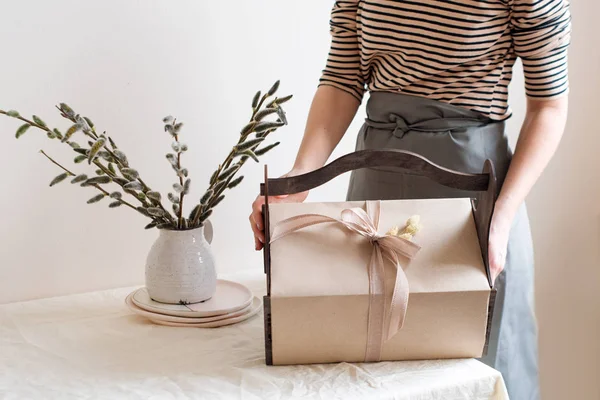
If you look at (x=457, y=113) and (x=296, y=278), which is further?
(x=457, y=113)

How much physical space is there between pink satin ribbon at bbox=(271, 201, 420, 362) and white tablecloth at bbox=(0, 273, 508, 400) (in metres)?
0.06

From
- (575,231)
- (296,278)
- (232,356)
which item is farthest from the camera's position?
(575,231)

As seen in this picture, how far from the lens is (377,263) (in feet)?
2.90

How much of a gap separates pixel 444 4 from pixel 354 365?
57cm

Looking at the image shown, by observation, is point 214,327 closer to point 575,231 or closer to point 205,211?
point 205,211

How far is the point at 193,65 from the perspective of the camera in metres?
1.41

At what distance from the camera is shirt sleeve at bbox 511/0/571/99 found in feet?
3.50

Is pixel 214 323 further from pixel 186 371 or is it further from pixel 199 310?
pixel 186 371

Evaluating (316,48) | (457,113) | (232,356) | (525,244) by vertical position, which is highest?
(316,48)

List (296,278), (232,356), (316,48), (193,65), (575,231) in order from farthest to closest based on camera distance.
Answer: (575,231) → (316,48) → (193,65) → (232,356) → (296,278)

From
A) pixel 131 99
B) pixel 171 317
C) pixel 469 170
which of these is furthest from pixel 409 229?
pixel 131 99

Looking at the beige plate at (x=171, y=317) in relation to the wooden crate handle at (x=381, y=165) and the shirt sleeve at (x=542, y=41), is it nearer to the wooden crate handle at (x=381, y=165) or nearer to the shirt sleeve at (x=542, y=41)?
the wooden crate handle at (x=381, y=165)

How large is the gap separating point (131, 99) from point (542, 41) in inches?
29.0

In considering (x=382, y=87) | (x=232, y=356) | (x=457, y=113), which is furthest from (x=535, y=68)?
(x=232, y=356)
